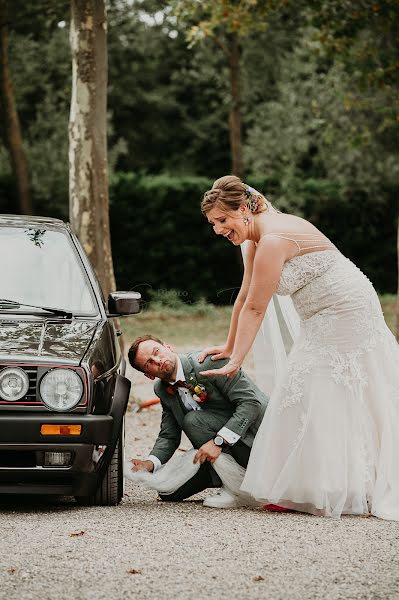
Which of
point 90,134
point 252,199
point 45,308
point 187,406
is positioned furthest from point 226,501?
point 90,134

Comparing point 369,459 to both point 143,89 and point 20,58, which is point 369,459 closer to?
point 20,58

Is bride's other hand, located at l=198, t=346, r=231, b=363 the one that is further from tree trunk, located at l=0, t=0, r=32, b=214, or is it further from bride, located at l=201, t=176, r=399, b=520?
tree trunk, located at l=0, t=0, r=32, b=214

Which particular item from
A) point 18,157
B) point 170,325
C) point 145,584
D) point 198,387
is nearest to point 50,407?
point 198,387

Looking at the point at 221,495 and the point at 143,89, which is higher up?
the point at 143,89

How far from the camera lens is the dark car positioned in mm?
5801

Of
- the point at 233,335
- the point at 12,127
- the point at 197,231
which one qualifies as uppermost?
the point at 12,127

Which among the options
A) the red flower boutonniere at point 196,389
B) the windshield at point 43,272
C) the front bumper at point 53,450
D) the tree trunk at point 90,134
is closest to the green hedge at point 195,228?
the tree trunk at point 90,134

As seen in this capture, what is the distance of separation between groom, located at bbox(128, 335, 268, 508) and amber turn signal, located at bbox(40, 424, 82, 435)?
79cm

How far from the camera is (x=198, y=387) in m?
6.60

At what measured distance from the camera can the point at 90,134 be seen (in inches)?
491

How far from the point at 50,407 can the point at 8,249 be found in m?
1.66

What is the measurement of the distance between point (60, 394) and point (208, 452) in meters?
1.07

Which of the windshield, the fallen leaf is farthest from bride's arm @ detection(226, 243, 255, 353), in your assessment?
the fallen leaf

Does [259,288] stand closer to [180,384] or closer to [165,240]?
[180,384]
